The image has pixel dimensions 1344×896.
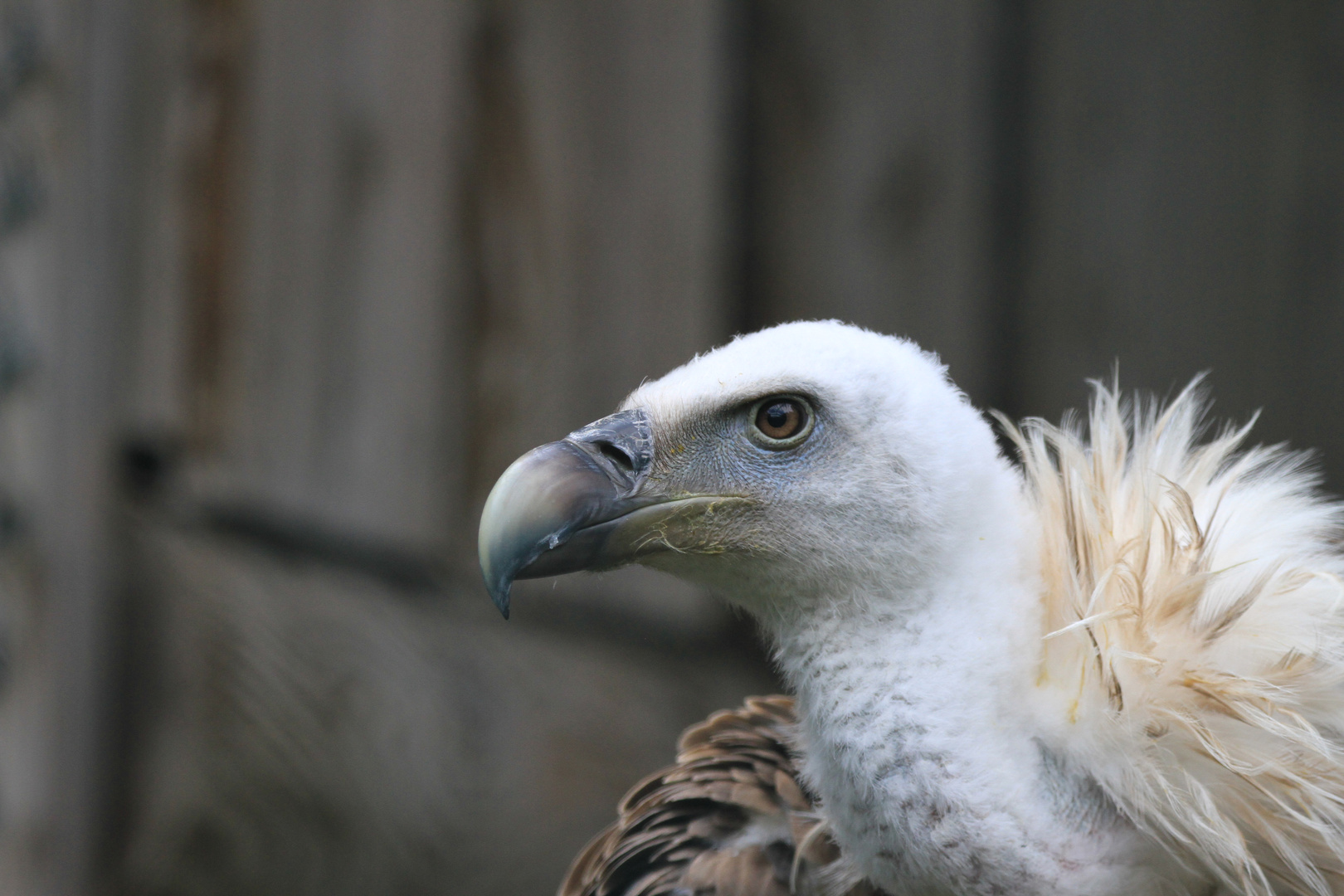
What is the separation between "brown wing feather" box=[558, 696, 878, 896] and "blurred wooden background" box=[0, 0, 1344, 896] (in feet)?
3.85

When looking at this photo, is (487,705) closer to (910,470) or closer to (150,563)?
(150,563)

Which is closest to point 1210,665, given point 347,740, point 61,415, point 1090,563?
point 1090,563

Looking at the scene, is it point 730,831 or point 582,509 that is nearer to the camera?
point 582,509

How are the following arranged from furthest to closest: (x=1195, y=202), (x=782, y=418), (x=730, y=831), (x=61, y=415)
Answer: (x=1195, y=202)
(x=61, y=415)
(x=730, y=831)
(x=782, y=418)

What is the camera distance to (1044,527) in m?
1.19

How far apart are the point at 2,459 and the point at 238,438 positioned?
41cm

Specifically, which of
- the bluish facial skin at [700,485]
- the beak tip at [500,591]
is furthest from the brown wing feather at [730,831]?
the beak tip at [500,591]

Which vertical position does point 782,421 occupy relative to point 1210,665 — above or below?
above

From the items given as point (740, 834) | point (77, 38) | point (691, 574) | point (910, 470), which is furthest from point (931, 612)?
point (77, 38)

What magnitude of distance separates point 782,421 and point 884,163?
1.85 metres

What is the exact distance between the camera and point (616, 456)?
3.90ft

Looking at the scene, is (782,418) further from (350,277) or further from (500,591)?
(350,277)

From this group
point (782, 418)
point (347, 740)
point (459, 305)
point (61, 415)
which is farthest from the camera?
point (459, 305)

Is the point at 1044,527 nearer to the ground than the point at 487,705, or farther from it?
farther from it
